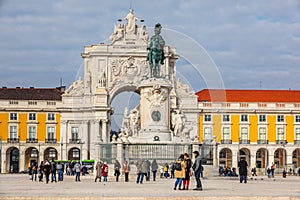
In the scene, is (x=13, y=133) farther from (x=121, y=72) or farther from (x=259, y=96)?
(x=259, y=96)

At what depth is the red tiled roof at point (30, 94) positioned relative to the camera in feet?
318

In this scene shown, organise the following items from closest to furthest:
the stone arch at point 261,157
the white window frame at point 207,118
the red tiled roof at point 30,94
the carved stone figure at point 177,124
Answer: the carved stone figure at point 177,124
the stone arch at point 261,157
the white window frame at point 207,118
the red tiled roof at point 30,94

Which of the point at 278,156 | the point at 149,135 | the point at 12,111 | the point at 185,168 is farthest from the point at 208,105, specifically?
the point at 185,168

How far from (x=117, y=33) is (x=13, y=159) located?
19491mm

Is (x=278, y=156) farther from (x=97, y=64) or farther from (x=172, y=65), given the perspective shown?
(x=97, y=64)

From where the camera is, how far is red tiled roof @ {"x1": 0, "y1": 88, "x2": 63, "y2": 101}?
3814 inches

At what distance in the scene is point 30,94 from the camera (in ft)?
322

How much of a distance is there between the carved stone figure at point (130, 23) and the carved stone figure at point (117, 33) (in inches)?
32.8

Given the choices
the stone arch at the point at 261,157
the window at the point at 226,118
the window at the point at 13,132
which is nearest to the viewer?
the window at the point at 13,132

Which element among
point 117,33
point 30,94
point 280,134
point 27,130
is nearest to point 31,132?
point 27,130

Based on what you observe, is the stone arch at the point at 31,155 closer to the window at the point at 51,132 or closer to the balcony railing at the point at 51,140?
the balcony railing at the point at 51,140

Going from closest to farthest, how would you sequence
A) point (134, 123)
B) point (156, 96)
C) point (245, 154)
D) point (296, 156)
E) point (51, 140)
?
1. point (156, 96)
2. point (134, 123)
3. point (51, 140)
4. point (245, 154)
5. point (296, 156)

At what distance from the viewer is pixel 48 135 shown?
95.1m

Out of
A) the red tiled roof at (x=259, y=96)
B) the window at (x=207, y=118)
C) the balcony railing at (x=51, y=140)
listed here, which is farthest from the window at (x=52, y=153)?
the red tiled roof at (x=259, y=96)
